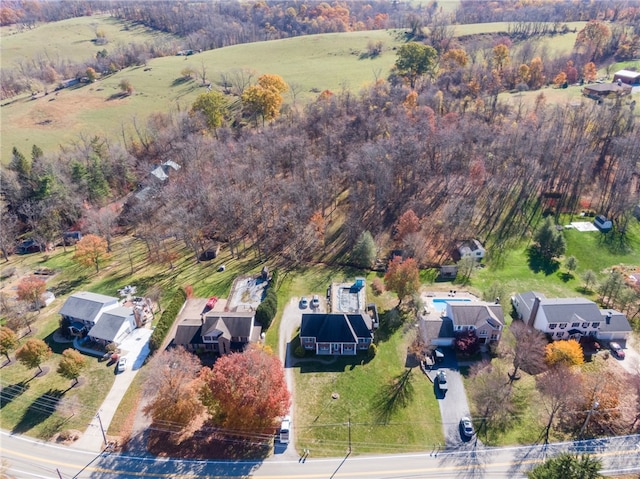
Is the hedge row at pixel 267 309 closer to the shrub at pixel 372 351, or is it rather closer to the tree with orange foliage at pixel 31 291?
the shrub at pixel 372 351

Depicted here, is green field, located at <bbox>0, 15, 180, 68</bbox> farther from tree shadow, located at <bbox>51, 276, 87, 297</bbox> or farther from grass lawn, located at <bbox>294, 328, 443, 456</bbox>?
grass lawn, located at <bbox>294, 328, 443, 456</bbox>

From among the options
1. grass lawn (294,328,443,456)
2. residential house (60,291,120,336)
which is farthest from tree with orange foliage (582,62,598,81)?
residential house (60,291,120,336)

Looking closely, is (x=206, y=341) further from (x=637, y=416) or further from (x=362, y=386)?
(x=637, y=416)

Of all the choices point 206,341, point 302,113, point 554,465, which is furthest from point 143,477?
point 302,113

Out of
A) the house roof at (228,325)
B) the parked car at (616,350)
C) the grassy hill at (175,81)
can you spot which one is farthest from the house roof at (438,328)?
the grassy hill at (175,81)

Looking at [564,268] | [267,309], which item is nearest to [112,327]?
[267,309]
